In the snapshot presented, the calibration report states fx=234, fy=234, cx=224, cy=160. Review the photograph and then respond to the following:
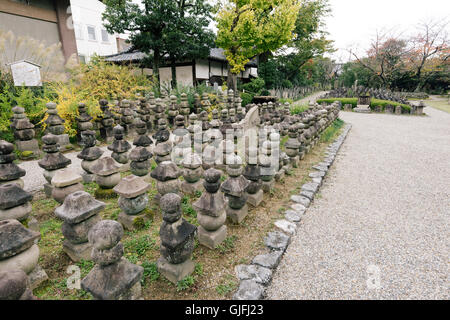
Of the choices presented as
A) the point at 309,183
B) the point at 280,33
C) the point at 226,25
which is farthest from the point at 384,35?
the point at 309,183

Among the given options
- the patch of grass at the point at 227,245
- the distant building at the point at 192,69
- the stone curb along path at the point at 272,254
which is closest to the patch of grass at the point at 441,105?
the distant building at the point at 192,69

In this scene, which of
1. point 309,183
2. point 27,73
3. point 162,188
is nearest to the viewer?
point 162,188

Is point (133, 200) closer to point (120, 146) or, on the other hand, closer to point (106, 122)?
point (120, 146)

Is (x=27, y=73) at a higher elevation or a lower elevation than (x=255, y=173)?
higher

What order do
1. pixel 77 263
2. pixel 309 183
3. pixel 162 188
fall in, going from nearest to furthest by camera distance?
pixel 77 263 < pixel 162 188 < pixel 309 183

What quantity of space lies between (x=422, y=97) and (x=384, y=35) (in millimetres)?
8620

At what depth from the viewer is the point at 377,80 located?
104 ft

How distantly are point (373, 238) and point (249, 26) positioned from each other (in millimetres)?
13957

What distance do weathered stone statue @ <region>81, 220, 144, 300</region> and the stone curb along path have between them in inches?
36.1

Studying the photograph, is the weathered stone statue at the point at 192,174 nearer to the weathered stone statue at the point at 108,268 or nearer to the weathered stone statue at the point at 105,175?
the weathered stone statue at the point at 105,175

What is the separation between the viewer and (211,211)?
2.45m

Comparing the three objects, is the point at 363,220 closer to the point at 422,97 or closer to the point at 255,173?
the point at 255,173

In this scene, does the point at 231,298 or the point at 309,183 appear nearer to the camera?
the point at 231,298

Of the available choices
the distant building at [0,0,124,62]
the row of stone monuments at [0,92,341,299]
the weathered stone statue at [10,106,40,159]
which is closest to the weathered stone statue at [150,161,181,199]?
the row of stone monuments at [0,92,341,299]
